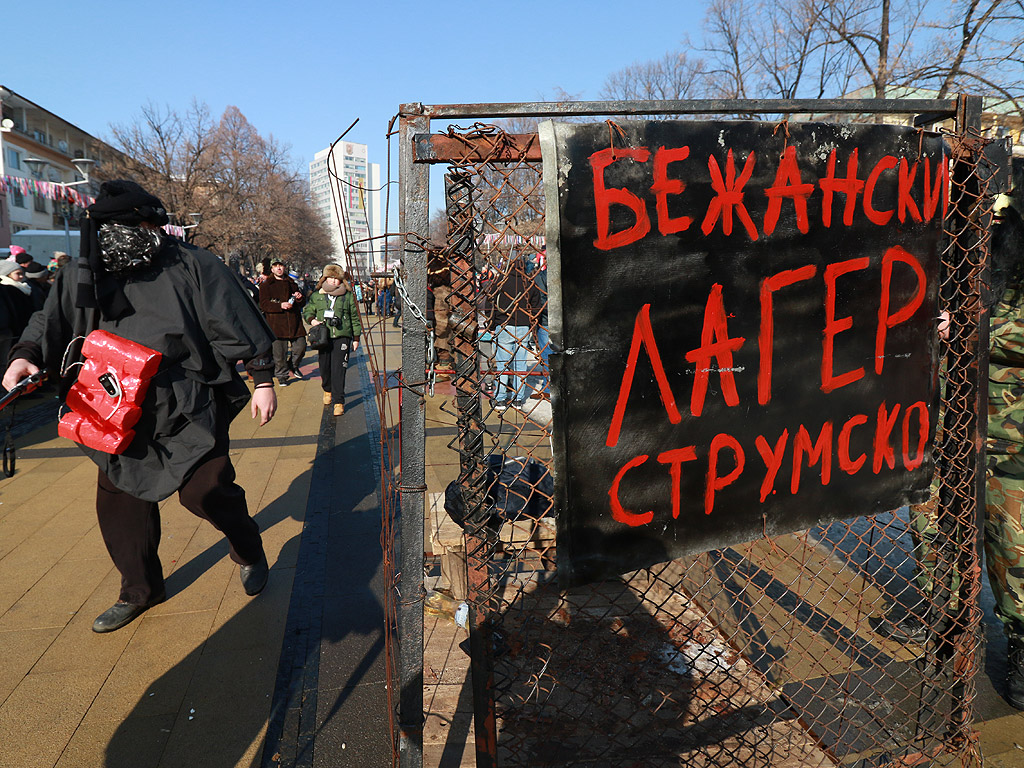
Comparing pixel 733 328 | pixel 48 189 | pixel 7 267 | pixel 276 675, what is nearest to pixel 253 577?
pixel 276 675

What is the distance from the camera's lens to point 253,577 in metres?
3.53

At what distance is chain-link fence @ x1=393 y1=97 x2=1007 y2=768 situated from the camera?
1.73 m

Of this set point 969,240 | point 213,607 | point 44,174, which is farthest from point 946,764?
point 44,174

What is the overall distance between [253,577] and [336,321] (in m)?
4.86

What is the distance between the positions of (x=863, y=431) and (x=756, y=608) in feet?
6.01

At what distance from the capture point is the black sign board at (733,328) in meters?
1.64

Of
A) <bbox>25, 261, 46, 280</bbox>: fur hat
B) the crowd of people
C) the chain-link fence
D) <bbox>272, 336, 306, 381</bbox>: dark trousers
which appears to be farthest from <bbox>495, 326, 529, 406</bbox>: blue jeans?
<bbox>25, 261, 46, 280</bbox>: fur hat

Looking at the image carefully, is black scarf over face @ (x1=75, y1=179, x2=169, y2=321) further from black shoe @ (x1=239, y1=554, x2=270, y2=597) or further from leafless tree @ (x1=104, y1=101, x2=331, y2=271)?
leafless tree @ (x1=104, y1=101, x2=331, y2=271)

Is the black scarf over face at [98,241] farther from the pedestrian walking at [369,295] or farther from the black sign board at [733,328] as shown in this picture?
the black sign board at [733,328]

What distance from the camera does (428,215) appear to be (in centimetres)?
162

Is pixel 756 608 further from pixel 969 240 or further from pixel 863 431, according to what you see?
pixel 969 240

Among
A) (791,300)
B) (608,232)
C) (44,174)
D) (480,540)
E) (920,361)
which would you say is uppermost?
(44,174)

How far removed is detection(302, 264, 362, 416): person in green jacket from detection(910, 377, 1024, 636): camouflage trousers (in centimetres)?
648

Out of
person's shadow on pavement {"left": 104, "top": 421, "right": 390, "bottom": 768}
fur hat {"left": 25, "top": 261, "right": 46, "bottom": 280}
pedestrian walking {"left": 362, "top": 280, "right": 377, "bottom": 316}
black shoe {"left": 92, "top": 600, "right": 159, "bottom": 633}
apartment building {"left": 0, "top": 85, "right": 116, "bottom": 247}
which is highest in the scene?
apartment building {"left": 0, "top": 85, "right": 116, "bottom": 247}
